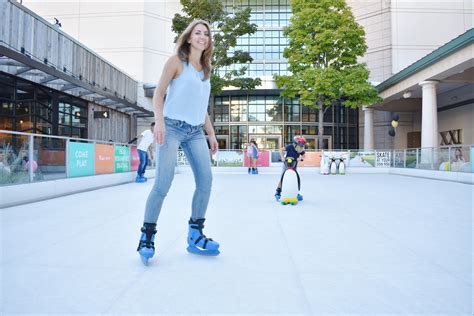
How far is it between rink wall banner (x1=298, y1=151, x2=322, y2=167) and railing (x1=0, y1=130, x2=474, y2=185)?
1178mm

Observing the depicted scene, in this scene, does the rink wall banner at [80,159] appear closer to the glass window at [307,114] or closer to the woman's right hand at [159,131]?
the woman's right hand at [159,131]

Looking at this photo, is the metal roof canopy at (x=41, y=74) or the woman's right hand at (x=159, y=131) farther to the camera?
the metal roof canopy at (x=41, y=74)

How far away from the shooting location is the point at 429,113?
17906mm

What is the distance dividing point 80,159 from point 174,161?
6823mm

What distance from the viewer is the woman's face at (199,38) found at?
254 cm

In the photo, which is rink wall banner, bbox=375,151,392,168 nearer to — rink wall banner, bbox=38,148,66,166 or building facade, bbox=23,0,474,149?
building facade, bbox=23,0,474,149

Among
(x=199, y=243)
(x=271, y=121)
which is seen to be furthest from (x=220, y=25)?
(x=199, y=243)

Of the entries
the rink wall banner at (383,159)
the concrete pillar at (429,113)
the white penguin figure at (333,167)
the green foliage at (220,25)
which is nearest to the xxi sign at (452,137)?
the concrete pillar at (429,113)

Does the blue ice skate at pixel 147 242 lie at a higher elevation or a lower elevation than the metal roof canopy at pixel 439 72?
lower

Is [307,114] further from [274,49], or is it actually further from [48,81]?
[48,81]

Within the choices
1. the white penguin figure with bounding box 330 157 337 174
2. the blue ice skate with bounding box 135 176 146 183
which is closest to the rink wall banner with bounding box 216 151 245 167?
the white penguin figure with bounding box 330 157 337 174

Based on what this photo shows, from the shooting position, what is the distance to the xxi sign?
24258 millimetres

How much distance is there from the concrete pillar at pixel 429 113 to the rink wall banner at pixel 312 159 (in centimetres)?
618

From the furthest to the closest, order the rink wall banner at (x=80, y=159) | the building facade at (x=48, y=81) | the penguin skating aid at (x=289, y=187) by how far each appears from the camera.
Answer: the building facade at (x=48, y=81) → the rink wall banner at (x=80, y=159) → the penguin skating aid at (x=289, y=187)
